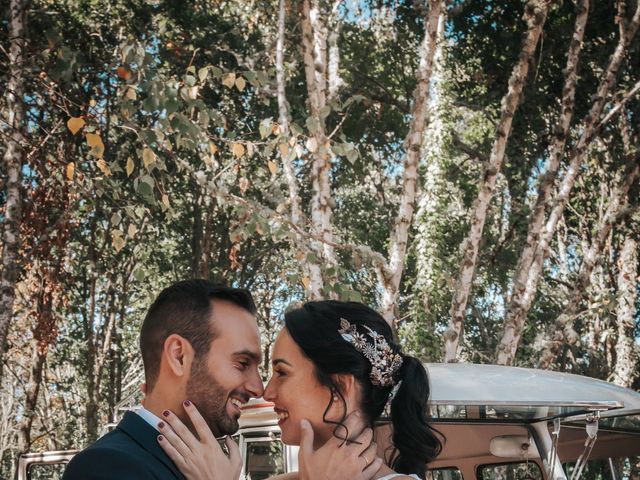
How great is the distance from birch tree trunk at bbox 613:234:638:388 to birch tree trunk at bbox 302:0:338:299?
962 cm

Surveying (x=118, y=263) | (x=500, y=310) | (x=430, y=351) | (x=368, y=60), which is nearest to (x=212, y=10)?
(x=368, y=60)

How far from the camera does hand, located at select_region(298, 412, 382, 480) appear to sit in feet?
10.5

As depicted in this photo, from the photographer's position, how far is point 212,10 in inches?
650

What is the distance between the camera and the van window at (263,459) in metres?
5.63

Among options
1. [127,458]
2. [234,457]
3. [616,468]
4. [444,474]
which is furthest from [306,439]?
[616,468]

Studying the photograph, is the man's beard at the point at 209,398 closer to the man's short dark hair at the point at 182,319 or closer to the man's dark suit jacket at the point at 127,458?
the man's short dark hair at the point at 182,319

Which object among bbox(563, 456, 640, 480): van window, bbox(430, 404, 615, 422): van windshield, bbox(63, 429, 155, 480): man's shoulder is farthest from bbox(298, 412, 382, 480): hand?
bbox(563, 456, 640, 480): van window

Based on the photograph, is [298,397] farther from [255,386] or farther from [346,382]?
[255,386]

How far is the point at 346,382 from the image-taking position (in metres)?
3.41

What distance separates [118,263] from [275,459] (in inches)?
527

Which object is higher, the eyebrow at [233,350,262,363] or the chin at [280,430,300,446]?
the eyebrow at [233,350,262,363]

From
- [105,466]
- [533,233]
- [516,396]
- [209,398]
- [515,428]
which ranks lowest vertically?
[515,428]

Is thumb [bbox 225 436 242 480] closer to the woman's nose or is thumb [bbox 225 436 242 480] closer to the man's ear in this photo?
the man's ear

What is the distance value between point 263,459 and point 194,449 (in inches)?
127
